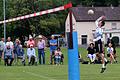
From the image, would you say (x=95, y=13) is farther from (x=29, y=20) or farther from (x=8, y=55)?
(x=8, y=55)

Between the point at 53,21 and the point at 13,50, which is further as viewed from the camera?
the point at 53,21

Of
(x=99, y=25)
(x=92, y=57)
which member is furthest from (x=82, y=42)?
(x=99, y=25)

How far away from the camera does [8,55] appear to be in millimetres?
26531

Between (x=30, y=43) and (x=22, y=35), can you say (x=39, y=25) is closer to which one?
(x=22, y=35)

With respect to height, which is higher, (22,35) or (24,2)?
(24,2)

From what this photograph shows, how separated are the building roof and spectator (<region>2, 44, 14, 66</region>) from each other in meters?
62.1

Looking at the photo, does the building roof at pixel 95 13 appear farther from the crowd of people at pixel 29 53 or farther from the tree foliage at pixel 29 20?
the crowd of people at pixel 29 53

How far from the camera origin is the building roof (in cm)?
8929

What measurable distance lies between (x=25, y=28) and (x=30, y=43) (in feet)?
186

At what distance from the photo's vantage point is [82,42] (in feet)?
297

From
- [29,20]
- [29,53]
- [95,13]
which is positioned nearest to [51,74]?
[29,53]

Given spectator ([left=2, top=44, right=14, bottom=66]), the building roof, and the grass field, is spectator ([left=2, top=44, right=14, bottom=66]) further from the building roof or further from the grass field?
the building roof

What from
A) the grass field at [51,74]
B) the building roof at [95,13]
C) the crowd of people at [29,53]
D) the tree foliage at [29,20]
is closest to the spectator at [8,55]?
the crowd of people at [29,53]

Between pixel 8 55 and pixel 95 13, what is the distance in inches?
2615
